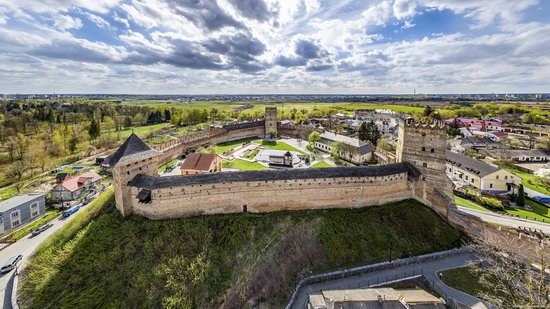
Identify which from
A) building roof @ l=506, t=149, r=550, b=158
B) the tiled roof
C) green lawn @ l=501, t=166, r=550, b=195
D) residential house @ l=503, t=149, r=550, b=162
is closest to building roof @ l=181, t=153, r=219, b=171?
the tiled roof

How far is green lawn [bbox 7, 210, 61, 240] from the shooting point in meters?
30.2

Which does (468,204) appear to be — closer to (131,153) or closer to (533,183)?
(533,183)

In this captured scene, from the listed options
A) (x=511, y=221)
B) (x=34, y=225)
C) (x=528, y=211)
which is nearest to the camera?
(x=511, y=221)

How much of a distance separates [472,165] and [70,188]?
60.7m

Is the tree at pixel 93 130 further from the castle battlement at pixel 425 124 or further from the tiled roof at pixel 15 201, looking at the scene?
the castle battlement at pixel 425 124

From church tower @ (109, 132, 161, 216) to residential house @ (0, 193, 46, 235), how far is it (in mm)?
16667

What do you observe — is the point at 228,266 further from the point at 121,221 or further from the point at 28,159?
the point at 28,159

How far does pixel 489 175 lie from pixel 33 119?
10681cm

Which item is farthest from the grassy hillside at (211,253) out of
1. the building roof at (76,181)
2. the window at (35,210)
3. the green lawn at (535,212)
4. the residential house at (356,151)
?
the residential house at (356,151)

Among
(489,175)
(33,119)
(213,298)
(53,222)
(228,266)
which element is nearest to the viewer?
(213,298)

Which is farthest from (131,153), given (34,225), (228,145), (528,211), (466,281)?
(528,211)

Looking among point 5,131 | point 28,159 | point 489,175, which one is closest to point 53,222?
point 28,159

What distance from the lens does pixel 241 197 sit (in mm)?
26234

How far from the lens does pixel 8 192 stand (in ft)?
135
